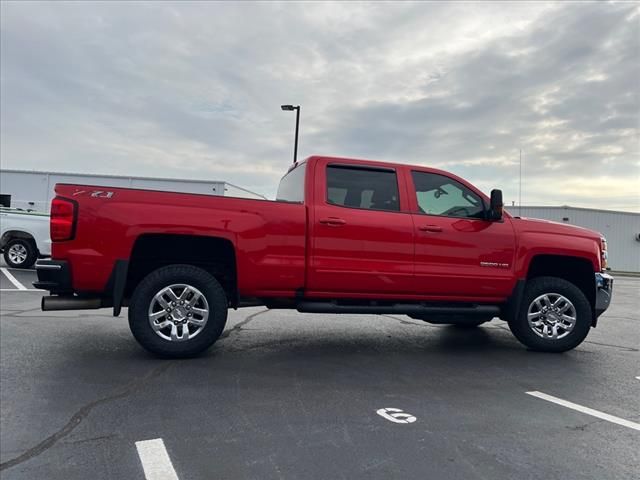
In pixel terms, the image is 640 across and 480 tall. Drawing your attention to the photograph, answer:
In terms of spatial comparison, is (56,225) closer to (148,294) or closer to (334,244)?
(148,294)

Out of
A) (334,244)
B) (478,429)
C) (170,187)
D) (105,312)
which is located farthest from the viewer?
(170,187)

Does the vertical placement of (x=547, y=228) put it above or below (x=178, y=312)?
above

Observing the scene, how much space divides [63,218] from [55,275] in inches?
21.0

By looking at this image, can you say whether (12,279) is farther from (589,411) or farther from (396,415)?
(589,411)

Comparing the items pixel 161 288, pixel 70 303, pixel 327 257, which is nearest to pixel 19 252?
pixel 70 303

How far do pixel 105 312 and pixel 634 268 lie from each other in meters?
33.5

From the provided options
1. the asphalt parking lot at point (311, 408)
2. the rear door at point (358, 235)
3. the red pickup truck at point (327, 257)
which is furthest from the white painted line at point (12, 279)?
the rear door at point (358, 235)

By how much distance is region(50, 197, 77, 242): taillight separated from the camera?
14.7 ft

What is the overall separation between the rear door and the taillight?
2258mm

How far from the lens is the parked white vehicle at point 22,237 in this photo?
12242 mm

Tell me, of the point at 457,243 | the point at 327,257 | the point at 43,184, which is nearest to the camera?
the point at 327,257

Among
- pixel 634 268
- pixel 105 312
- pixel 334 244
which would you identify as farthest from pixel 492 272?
pixel 634 268

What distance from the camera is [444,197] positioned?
5.54m

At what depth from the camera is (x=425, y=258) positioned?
528 cm
